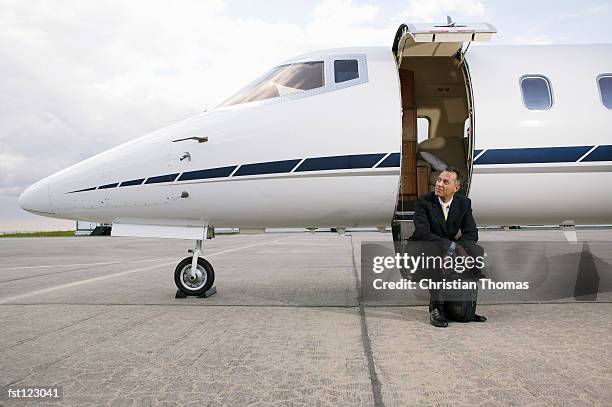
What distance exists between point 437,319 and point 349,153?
2108mm

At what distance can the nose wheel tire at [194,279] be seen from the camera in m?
6.53

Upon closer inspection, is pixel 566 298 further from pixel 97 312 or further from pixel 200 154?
pixel 97 312

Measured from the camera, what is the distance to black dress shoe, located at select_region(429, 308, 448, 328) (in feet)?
15.1

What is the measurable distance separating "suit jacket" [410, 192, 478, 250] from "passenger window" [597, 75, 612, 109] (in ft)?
8.24

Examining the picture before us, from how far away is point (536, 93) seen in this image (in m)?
5.79

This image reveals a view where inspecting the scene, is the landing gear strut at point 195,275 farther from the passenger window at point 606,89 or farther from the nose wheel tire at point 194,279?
the passenger window at point 606,89

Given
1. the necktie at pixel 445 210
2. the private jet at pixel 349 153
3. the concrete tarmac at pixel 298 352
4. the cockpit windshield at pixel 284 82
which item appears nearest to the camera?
the concrete tarmac at pixel 298 352

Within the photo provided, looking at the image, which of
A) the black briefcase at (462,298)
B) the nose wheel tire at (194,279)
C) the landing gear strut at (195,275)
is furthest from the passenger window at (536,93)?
the nose wheel tire at (194,279)

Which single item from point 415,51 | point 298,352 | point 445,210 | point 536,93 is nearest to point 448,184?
point 445,210

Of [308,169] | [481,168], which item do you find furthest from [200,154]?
[481,168]

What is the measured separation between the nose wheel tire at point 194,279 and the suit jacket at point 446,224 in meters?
3.09

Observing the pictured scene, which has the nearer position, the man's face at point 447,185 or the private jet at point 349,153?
the man's face at point 447,185

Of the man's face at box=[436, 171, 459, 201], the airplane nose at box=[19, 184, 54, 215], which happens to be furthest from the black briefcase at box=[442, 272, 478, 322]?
the airplane nose at box=[19, 184, 54, 215]

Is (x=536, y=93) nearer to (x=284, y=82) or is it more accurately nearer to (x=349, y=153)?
(x=349, y=153)
